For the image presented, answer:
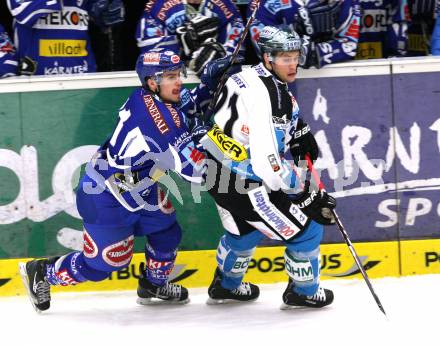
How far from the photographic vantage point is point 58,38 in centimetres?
654

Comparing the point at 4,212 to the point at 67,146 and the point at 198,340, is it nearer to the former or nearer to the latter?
the point at 67,146

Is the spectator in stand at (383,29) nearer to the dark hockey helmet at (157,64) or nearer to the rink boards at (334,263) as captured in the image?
the rink boards at (334,263)

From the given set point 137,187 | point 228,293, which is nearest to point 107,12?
point 137,187

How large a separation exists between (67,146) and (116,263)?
86cm

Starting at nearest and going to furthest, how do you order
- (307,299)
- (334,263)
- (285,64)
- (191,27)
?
(285,64)
(307,299)
(191,27)
(334,263)

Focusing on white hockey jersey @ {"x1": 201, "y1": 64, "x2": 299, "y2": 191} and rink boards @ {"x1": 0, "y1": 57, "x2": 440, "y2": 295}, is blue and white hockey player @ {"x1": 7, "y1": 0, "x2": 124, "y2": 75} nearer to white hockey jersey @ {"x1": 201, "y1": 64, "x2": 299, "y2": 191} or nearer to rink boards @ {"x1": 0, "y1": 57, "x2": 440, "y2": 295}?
rink boards @ {"x1": 0, "y1": 57, "x2": 440, "y2": 295}

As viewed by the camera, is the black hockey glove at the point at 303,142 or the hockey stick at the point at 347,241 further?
the black hockey glove at the point at 303,142

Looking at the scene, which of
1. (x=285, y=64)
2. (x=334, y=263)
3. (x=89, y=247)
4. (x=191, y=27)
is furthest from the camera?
(x=334, y=263)

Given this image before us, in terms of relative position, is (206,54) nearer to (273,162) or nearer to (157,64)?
(157,64)

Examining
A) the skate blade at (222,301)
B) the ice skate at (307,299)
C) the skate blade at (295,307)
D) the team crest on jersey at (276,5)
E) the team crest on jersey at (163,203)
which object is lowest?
the skate blade at (222,301)

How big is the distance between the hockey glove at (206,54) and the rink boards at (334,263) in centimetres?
107

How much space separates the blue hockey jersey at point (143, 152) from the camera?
5.59 m

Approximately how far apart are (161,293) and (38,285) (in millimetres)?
688

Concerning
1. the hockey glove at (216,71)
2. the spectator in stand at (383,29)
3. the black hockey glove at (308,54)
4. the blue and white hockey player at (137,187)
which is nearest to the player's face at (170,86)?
the blue and white hockey player at (137,187)
